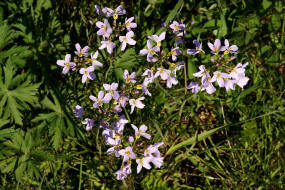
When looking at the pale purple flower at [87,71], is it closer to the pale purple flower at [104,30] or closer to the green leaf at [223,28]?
the pale purple flower at [104,30]

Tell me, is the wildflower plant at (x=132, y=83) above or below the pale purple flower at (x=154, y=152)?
above

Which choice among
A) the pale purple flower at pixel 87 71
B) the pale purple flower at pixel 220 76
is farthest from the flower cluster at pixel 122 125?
the pale purple flower at pixel 220 76

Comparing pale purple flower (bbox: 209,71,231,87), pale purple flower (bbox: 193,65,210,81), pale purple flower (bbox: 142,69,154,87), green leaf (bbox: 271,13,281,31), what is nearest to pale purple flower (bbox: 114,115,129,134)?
pale purple flower (bbox: 142,69,154,87)

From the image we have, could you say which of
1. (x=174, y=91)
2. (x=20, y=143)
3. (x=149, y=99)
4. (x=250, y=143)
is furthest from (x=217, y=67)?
(x=20, y=143)

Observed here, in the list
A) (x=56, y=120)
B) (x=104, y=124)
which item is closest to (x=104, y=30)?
(x=104, y=124)

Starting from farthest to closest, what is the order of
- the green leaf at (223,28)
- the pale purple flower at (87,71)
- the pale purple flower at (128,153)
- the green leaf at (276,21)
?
the green leaf at (276,21) < the green leaf at (223,28) < the pale purple flower at (87,71) < the pale purple flower at (128,153)

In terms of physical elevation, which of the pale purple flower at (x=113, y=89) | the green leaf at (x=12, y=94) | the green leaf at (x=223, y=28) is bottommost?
the green leaf at (x=12, y=94)

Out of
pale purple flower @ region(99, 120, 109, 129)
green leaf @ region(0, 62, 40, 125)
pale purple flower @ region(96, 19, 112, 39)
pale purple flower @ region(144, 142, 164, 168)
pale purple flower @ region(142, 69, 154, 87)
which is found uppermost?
pale purple flower @ region(96, 19, 112, 39)

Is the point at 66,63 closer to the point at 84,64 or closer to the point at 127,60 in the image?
the point at 84,64

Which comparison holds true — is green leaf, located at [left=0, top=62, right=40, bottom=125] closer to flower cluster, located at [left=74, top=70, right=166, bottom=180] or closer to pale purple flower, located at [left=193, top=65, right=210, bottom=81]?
flower cluster, located at [left=74, top=70, right=166, bottom=180]

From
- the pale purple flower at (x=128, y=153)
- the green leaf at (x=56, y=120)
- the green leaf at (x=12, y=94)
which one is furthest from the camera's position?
the green leaf at (x=56, y=120)
